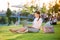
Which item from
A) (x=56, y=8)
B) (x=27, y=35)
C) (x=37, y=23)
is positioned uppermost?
(x=56, y=8)

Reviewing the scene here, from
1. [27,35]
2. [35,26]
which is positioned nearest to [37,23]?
[35,26]

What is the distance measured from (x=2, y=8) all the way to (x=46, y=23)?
503mm

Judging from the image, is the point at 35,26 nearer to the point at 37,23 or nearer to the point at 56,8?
the point at 37,23

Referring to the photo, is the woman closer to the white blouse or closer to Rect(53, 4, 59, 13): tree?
the white blouse

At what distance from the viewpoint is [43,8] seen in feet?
6.50

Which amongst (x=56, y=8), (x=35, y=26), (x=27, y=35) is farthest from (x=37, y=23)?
(x=56, y=8)

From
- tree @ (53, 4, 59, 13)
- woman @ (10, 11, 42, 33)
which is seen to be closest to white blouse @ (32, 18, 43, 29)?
woman @ (10, 11, 42, 33)

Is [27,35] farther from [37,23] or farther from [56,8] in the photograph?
[56,8]

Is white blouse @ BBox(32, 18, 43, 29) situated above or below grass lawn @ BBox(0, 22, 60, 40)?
above

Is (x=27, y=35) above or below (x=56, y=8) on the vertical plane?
below

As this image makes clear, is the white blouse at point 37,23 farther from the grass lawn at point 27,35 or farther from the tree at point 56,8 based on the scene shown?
the tree at point 56,8

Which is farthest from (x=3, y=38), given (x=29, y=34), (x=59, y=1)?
(x=59, y=1)

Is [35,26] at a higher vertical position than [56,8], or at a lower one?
lower

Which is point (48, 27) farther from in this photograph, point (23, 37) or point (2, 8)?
point (2, 8)
